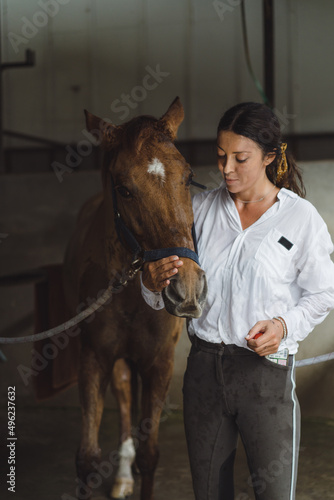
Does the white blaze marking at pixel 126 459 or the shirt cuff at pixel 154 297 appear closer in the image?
the shirt cuff at pixel 154 297

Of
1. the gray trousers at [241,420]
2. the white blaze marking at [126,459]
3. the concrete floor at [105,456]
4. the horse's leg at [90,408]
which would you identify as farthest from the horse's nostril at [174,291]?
the white blaze marking at [126,459]

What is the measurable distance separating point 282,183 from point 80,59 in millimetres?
6284

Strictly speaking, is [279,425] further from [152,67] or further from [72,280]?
[152,67]

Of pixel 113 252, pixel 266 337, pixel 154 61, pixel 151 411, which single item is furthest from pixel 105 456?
pixel 154 61

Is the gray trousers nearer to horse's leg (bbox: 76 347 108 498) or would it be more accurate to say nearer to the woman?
the woman

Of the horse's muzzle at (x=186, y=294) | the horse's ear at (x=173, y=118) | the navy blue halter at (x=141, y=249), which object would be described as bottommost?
the horse's muzzle at (x=186, y=294)

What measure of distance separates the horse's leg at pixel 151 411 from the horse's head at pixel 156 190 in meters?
0.73

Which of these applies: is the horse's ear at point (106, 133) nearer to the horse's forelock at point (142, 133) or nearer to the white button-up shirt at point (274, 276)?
the horse's forelock at point (142, 133)

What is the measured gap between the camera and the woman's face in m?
1.18

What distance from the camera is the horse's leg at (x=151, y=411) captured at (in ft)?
6.57

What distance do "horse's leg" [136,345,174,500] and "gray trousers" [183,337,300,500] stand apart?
786mm

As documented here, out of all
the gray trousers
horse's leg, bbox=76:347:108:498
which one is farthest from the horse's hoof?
the gray trousers

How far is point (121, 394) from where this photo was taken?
2.60 meters

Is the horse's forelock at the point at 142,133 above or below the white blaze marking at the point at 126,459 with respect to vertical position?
above
